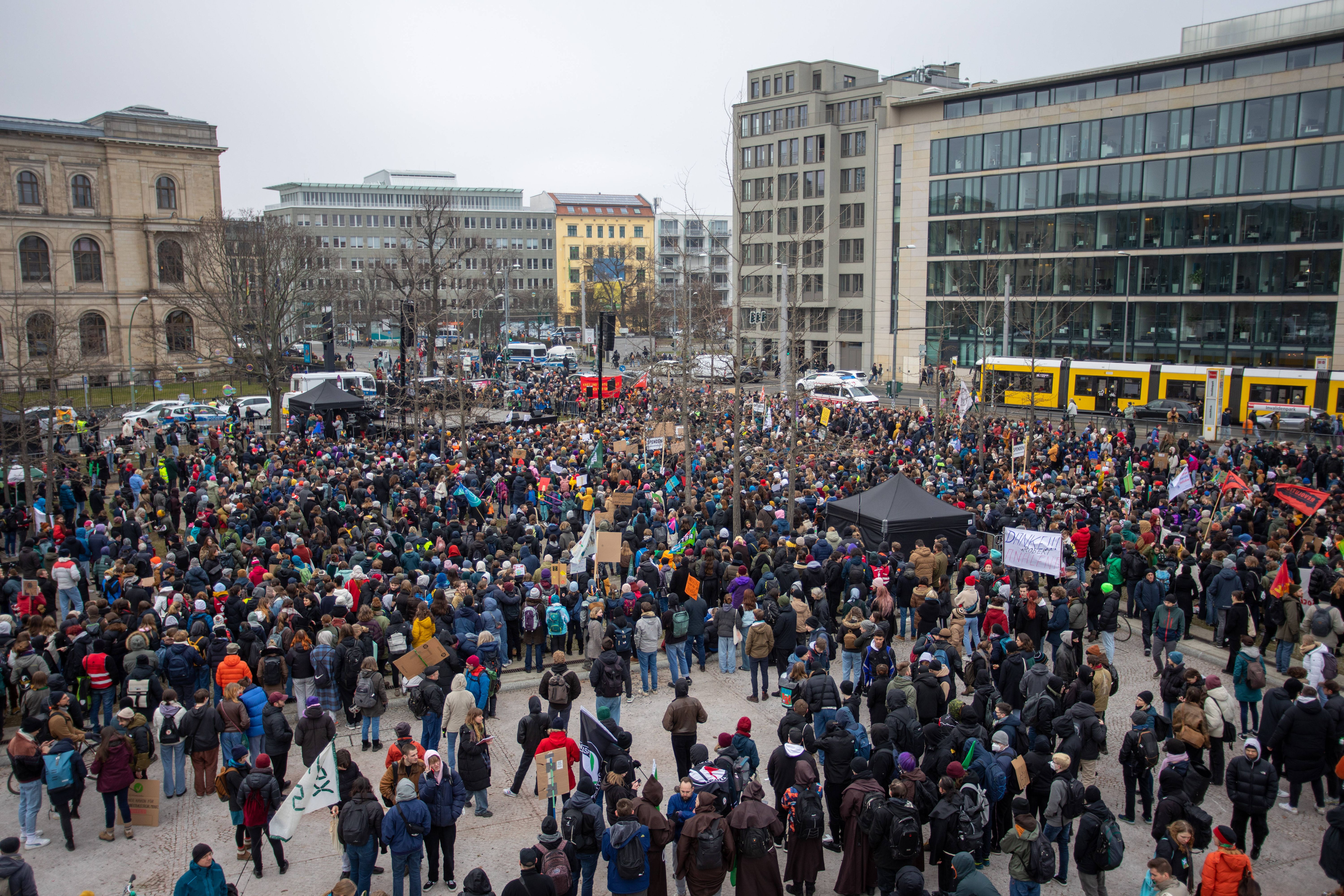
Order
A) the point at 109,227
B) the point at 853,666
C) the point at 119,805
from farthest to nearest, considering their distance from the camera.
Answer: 1. the point at 109,227
2. the point at 853,666
3. the point at 119,805

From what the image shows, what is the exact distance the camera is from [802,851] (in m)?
8.31

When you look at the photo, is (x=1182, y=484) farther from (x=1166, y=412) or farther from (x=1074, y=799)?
(x=1166, y=412)

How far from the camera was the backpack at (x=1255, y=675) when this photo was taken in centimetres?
1022

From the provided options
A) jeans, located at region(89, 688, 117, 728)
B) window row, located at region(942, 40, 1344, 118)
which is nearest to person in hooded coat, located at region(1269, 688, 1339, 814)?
jeans, located at region(89, 688, 117, 728)

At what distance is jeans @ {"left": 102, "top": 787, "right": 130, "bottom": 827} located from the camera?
30.7 feet

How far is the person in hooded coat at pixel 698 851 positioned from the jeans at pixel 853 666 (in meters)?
4.63

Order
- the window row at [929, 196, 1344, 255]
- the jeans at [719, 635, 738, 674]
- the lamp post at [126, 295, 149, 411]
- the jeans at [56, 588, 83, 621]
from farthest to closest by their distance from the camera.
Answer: the lamp post at [126, 295, 149, 411] → the window row at [929, 196, 1344, 255] → the jeans at [56, 588, 83, 621] → the jeans at [719, 635, 738, 674]

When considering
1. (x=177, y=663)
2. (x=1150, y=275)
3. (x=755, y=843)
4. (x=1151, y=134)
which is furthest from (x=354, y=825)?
(x=1151, y=134)

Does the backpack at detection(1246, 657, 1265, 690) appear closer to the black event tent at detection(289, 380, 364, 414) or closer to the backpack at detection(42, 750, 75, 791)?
the backpack at detection(42, 750, 75, 791)

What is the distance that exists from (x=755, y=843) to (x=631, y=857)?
1073 millimetres

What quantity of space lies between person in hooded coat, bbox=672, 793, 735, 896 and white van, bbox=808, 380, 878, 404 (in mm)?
35171

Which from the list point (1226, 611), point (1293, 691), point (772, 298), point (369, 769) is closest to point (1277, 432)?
point (1226, 611)

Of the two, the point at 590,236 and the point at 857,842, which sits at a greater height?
the point at 590,236

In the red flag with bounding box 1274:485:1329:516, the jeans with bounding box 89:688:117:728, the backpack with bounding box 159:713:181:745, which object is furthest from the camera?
the red flag with bounding box 1274:485:1329:516
